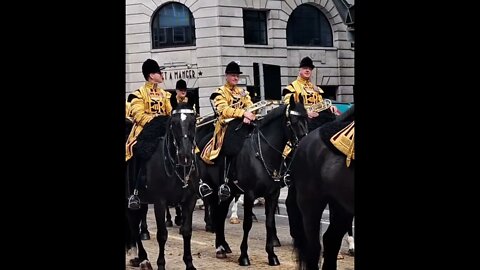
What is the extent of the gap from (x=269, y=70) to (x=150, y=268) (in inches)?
87.8

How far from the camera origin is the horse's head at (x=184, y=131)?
6.52 m

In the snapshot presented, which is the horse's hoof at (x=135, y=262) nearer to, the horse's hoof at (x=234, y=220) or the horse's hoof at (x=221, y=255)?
the horse's hoof at (x=221, y=255)

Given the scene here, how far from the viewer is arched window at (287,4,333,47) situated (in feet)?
20.9

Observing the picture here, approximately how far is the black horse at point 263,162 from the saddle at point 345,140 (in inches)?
78.2

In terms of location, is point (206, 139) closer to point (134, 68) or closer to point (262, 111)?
point (262, 111)

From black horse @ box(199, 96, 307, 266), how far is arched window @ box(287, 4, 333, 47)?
69 centimetres

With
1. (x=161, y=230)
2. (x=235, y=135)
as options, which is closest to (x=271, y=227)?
(x=235, y=135)

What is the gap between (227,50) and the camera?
11.1m

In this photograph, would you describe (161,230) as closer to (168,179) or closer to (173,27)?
(168,179)

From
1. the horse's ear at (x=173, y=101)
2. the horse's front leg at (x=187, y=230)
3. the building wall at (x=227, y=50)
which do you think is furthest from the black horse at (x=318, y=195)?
the horse's ear at (x=173, y=101)

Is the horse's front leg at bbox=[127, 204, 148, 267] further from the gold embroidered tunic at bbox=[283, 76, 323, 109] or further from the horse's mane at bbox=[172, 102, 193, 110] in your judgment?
the gold embroidered tunic at bbox=[283, 76, 323, 109]

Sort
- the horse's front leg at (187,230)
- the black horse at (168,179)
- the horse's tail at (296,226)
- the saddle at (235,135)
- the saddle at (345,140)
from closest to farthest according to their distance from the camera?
the saddle at (345,140) → the horse's tail at (296,226) → the black horse at (168,179) → the horse's front leg at (187,230) → the saddle at (235,135)

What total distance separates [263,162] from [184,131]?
55.4 inches
